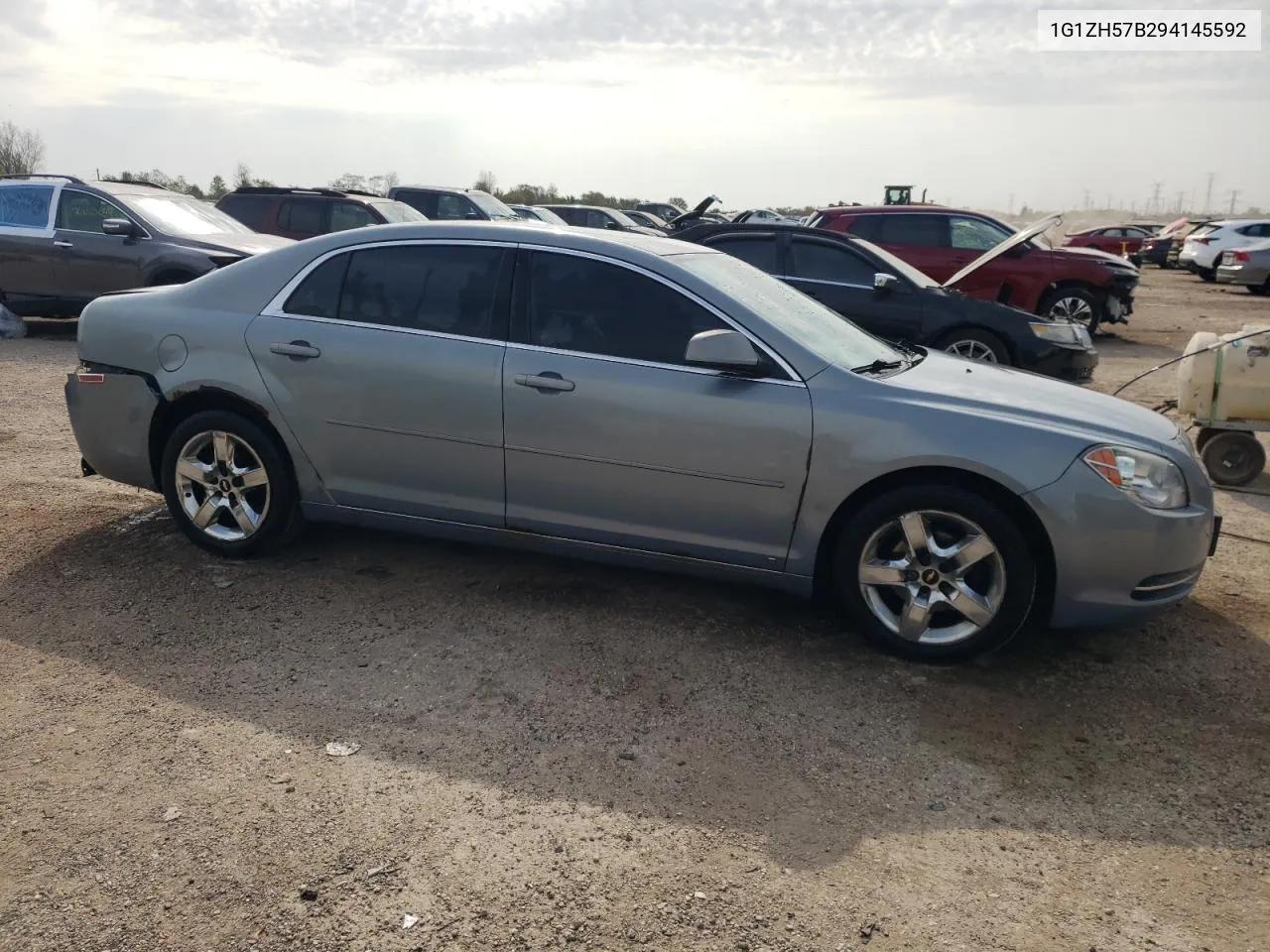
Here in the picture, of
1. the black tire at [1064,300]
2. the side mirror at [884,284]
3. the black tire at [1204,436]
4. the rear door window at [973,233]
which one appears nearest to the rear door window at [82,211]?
the side mirror at [884,284]

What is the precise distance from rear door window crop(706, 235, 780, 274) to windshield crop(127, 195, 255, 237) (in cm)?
587

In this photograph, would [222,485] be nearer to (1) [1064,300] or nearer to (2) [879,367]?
(2) [879,367]

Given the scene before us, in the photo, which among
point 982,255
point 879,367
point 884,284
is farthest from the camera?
point 982,255

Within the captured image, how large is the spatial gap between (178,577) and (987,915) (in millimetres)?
3740

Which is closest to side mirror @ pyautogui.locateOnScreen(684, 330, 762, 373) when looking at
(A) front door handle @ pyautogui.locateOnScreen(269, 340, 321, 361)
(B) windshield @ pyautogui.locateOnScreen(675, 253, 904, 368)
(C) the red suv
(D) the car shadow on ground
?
(B) windshield @ pyautogui.locateOnScreen(675, 253, 904, 368)

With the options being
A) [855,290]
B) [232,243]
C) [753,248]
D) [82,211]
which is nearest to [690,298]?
[855,290]

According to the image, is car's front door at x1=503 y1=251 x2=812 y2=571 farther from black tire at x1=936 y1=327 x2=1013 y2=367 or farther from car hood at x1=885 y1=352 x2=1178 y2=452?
black tire at x1=936 y1=327 x2=1013 y2=367

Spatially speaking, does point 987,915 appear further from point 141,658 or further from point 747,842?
point 141,658

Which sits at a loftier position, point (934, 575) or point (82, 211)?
point (82, 211)

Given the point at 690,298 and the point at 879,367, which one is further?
the point at 879,367

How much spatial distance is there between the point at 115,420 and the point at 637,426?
104 inches

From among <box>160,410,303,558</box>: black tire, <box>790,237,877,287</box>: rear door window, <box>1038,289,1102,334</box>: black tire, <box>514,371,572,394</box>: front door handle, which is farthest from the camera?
<box>1038,289,1102,334</box>: black tire

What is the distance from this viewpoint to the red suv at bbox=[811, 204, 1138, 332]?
12.9m

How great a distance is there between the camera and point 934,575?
398 centimetres
